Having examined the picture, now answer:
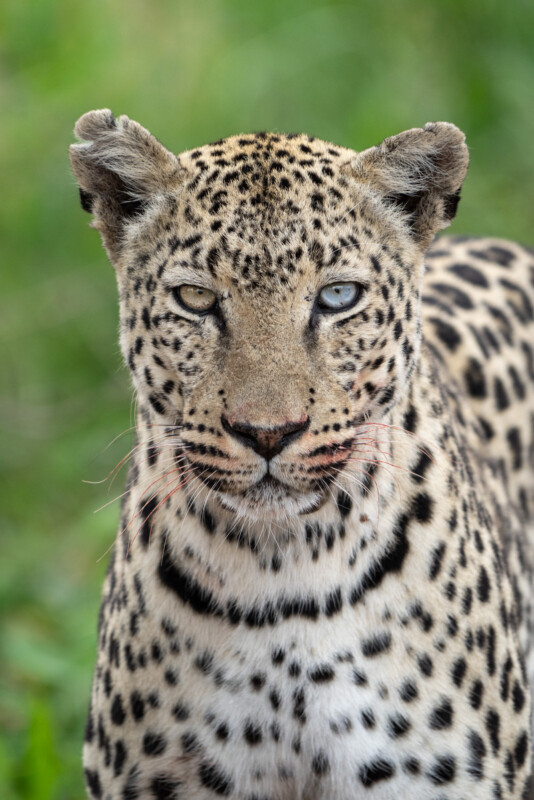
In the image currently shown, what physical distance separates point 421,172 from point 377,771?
1772mm

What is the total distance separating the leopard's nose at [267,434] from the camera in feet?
11.2

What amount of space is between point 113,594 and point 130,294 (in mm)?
1067

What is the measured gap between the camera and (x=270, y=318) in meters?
3.58

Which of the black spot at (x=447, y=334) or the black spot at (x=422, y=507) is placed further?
the black spot at (x=447, y=334)

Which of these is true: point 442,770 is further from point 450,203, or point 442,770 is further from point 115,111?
point 115,111

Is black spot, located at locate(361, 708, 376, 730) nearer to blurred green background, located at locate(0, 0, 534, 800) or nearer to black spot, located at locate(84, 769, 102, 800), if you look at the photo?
→ black spot, located at locate(84, 769, 102, 800)

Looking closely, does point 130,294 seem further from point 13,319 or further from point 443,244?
point 13,319

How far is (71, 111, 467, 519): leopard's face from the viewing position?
3.54 m

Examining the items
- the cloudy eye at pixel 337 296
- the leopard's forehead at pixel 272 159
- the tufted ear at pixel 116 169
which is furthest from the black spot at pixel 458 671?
the tufted ear at pixel 116 169

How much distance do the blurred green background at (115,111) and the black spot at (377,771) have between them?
232 centimetres

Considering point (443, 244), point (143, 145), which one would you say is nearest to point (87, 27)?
point (443, 244)

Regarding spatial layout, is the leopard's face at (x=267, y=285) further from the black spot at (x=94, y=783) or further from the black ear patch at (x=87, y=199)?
Result: the black spot at (x=94, y=783)

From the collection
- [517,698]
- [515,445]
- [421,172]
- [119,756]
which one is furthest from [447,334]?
[119,756]

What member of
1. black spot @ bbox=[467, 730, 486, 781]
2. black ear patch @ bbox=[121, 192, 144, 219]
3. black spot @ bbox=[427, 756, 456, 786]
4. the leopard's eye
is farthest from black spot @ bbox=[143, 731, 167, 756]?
black ear patch @ bbox=[121, 192, 144, 219]
